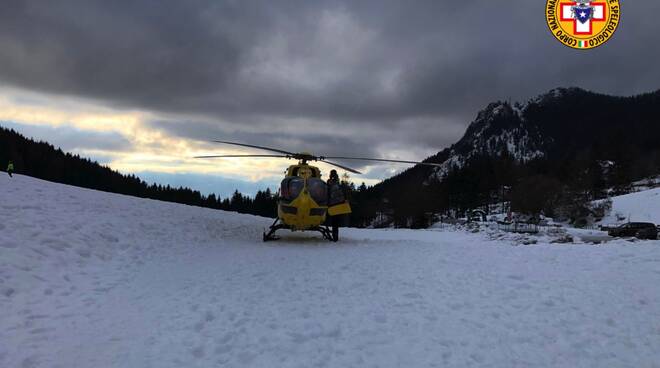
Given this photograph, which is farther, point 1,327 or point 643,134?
point 643,134

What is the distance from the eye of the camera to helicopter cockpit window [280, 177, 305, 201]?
707 inches

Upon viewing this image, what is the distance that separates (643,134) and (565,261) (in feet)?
634

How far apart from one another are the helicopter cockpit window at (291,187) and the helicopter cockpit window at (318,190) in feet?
1.28

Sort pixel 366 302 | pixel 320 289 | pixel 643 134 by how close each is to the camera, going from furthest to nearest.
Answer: pixel 643 134, pixel 320 289, pixel 366 302

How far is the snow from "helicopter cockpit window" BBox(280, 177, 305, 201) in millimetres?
55155

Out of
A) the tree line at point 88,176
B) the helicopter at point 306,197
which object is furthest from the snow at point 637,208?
the tree line at point 88,176

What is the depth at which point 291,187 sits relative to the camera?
18.1 m

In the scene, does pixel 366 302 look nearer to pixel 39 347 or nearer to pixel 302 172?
pixel 39 347

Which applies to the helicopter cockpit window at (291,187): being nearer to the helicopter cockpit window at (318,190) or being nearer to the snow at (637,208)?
the helicopter cockpit window at (318,190)

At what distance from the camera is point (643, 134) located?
15962 cm

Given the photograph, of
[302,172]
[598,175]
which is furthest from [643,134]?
[302,172]

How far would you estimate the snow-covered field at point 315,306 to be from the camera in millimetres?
6098

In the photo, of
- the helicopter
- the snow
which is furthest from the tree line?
the helicopter

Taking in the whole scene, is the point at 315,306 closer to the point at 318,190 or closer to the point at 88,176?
the point at 318,190
